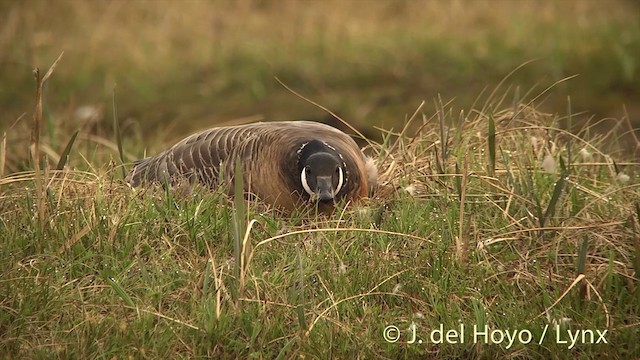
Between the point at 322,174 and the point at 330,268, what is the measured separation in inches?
27.5

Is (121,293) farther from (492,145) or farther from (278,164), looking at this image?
(492,145)

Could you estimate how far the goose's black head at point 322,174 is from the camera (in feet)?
15.2

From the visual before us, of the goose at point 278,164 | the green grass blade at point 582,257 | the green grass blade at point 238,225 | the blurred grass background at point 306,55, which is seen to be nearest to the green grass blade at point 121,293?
the green grass blade at point 238,225

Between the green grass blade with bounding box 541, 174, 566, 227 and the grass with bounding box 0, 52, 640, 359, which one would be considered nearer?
the grass with bounding box 0, 52, 640, 359

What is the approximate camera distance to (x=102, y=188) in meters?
4.57

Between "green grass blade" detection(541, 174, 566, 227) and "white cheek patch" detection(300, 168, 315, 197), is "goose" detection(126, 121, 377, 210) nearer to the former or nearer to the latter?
"white cheek patch" detection(300, 168, 315, 197)

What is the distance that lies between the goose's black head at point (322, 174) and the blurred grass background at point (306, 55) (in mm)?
3609

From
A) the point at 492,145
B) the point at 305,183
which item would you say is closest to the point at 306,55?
the point at 305,183

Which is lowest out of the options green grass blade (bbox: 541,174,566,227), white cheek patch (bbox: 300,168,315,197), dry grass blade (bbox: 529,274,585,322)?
dry grass blade (bbox: 529,274,585,322)

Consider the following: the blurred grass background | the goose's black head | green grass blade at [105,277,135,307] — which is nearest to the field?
green grass blade at [105,277,135,307]

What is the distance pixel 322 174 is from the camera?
467 cm

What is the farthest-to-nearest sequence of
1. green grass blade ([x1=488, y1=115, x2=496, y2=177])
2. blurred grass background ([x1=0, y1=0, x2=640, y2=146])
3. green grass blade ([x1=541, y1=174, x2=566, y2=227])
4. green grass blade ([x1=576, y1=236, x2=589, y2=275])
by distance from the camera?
blurred grass background ([x1=0, y1=0, x2=640, y2=146]) < green grass blade ([x1=488, y1=115, x2=496, y2=177]) < green grass blade ([x1=541, y1=174, x2=566, y2=227]) < green grass blade ([x1=576, y1=236, x2=589, y2=275])

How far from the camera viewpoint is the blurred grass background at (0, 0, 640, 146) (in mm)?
8719

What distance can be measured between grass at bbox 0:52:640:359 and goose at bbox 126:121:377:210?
0.40 ft
